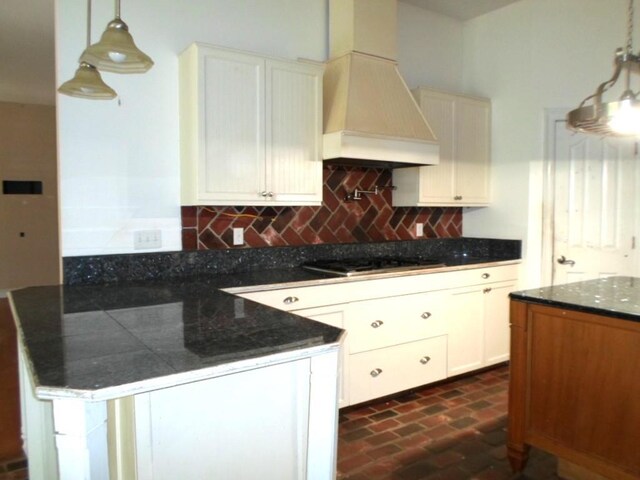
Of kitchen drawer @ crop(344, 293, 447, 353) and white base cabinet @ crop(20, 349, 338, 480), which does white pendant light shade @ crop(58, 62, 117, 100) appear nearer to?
white base cabinet @ crop(20, 349, 338, 480)

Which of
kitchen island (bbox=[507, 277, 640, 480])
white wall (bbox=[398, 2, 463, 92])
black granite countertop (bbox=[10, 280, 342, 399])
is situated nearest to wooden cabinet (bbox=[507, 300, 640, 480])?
kitchen island (bbox=[507, 277, 640, 480])

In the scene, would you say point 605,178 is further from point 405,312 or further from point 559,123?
point 405,312

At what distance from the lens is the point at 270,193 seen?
2.81 metres

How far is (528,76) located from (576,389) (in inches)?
106

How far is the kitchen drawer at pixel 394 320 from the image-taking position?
2889 mm

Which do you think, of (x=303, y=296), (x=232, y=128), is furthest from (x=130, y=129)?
(x=303, y=296)

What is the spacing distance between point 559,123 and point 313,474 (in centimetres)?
336

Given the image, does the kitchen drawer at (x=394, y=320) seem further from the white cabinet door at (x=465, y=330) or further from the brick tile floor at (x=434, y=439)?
the brick tile floor at (x=434, y=439)

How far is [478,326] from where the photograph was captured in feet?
11.6

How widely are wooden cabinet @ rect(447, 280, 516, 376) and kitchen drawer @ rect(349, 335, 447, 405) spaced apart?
0.13 metres

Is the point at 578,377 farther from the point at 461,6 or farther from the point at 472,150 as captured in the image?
the point at 461,6

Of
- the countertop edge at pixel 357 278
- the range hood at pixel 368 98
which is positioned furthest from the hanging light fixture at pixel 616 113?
the countertop edge at pixel 357 278

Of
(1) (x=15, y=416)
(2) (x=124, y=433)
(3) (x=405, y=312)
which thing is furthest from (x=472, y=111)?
(1) (x=15, y=416)

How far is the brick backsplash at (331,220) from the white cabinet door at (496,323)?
0.73 m
